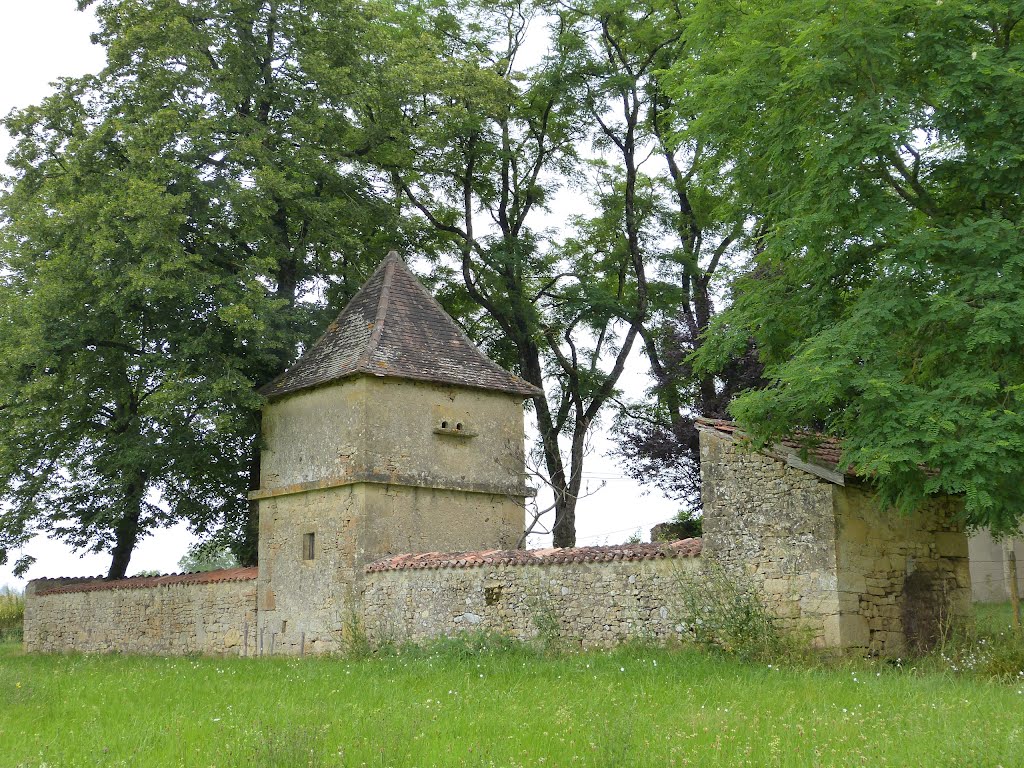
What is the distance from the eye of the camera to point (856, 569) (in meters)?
12.9

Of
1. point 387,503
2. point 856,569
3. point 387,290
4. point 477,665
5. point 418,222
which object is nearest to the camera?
point 856,569

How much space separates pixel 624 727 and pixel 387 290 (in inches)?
530

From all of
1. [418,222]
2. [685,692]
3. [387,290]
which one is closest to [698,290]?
[418,222]

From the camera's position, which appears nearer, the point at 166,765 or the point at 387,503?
the point at 166,765

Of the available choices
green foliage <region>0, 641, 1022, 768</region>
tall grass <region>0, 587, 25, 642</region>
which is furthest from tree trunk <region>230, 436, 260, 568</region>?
tall grass <region>0, 587, 25, 642</region>

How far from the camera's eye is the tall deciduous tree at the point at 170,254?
66.1 feet

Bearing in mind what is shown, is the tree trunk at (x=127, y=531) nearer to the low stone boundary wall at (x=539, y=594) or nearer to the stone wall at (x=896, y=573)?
the low stone boundary wall at (x=539, y=594)

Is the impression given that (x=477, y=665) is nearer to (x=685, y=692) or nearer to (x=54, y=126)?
(x=685, y=692)

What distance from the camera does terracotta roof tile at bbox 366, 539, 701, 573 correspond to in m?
14.0

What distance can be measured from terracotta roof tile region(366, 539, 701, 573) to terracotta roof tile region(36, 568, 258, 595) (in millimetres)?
3596

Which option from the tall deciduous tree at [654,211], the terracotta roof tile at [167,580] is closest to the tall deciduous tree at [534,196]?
the tall deciduous tree at [654,211]

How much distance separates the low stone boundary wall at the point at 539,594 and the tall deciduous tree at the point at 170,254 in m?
4.82

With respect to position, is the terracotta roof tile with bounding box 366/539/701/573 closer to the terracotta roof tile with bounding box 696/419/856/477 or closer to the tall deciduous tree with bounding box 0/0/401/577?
the terracotta roof tile with bounding box 696/419/856/477

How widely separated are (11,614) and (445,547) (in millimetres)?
19200
